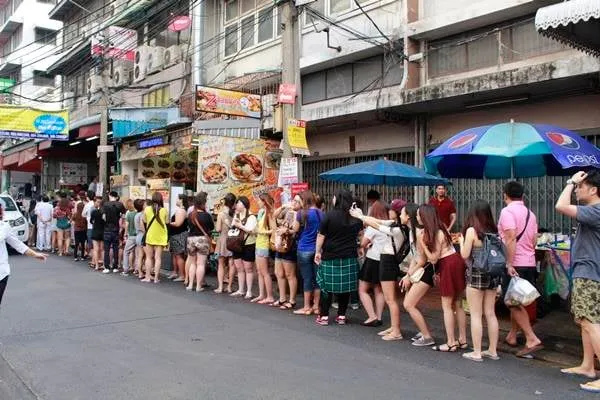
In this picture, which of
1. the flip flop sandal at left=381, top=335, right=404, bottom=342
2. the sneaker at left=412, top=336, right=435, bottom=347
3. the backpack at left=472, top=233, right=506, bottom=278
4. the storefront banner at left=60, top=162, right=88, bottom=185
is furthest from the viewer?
the storefront banner at left=60, top=162, right=88, bottom=185

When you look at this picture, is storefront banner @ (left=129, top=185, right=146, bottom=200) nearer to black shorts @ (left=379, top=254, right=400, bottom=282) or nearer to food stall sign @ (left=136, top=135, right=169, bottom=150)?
food stall sign @ (left=136, top=135, right=169, bottom=150)

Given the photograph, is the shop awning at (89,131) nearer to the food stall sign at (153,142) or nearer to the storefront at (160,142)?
the storefront at (160,142)

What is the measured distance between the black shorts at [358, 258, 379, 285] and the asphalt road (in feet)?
2.20

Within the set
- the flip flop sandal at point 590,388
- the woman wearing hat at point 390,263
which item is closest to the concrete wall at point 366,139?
the woman wearing hat at point 390,263

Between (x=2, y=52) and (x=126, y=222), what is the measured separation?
41.5 m

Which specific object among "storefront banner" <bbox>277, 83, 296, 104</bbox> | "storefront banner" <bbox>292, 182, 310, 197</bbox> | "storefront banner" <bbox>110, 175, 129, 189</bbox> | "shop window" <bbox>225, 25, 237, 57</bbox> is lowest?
"storefront banner" <bbox>292, 182, 310, 197</bbox>

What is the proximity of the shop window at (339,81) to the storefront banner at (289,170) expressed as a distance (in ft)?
14.5

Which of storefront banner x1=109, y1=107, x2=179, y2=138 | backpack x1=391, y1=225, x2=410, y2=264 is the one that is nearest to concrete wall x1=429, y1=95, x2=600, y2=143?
backpack x1=391, y1=225, x2=410, y2=264

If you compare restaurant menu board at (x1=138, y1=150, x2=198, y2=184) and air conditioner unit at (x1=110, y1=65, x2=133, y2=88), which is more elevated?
air conditioner unit at (x1=110, y1=65, x2=133, y2=88)

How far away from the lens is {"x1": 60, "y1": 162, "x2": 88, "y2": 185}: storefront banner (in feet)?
90.9

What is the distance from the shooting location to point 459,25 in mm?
10828

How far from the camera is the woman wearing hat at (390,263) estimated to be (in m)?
6.86

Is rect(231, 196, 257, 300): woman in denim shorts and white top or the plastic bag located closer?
the plastic bag

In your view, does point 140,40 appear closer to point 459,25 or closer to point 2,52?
point 459,25
